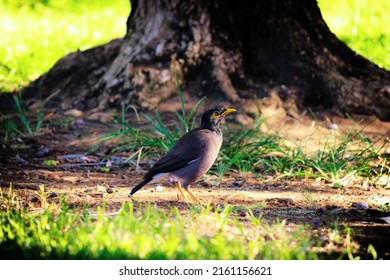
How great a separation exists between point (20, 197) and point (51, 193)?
260 mm

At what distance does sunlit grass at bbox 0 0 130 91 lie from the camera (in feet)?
32.7

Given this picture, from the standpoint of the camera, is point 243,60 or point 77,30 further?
point 77,30

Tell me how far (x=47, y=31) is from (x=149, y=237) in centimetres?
728

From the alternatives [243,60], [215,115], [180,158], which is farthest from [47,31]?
[180,158]

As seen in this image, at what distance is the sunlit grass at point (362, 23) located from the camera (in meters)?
11.0

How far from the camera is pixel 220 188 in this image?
6512mm

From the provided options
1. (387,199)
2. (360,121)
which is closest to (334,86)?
(360,121)

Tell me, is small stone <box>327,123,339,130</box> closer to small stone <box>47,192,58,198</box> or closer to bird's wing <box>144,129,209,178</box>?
bird's wing <box>144,129,209,178</box>

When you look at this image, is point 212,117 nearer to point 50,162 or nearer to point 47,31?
point 50,162

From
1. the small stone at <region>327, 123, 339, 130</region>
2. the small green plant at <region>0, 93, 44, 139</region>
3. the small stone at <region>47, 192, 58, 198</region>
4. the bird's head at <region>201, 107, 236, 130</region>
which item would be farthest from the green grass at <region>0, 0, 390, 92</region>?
the bird's head at <region>201, 107, 236, 130</region>

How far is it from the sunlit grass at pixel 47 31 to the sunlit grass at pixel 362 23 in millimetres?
3220

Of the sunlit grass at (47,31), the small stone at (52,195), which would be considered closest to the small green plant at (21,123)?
the sunlit grass at (47,31)

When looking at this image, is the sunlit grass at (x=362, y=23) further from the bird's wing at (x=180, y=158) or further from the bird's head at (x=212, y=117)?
the bird's wing at (x=180, y=158)

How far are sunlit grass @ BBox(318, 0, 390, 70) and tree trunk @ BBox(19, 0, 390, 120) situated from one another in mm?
2245
